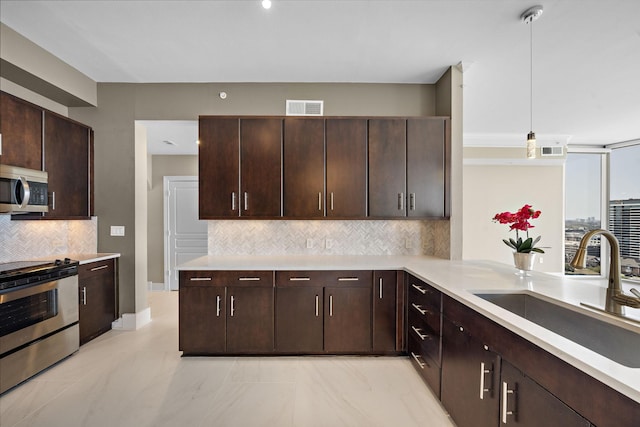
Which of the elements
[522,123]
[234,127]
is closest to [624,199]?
[522,123]

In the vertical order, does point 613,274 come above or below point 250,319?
above

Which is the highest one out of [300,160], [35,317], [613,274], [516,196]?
[300,160]

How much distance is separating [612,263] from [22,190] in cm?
423

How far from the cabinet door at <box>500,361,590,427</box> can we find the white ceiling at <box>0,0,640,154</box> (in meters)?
2.45

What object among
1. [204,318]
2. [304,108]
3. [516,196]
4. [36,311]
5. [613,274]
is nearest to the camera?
[613,274]

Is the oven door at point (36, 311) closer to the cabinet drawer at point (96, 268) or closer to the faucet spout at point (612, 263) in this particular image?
the cabinet drawer at point (96, 268)

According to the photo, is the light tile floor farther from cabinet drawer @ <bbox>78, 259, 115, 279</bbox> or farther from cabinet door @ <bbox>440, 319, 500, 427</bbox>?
cabinet drawer @ <bbox>78, 259, 115, 279</bbox>

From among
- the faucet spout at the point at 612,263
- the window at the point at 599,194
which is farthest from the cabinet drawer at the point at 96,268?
the window at the point at 599,194

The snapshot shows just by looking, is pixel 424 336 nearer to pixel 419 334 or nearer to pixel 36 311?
pixel 419 334

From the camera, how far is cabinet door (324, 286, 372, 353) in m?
2.90

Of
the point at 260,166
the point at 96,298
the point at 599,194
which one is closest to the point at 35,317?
the point at 96,298

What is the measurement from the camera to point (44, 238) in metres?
3.37

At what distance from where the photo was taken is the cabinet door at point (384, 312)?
291 centimetres

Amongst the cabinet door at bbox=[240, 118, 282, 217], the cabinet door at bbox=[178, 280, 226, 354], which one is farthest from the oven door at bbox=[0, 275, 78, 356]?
the cabinet door at bbox=[240, 118, 282, 217]
